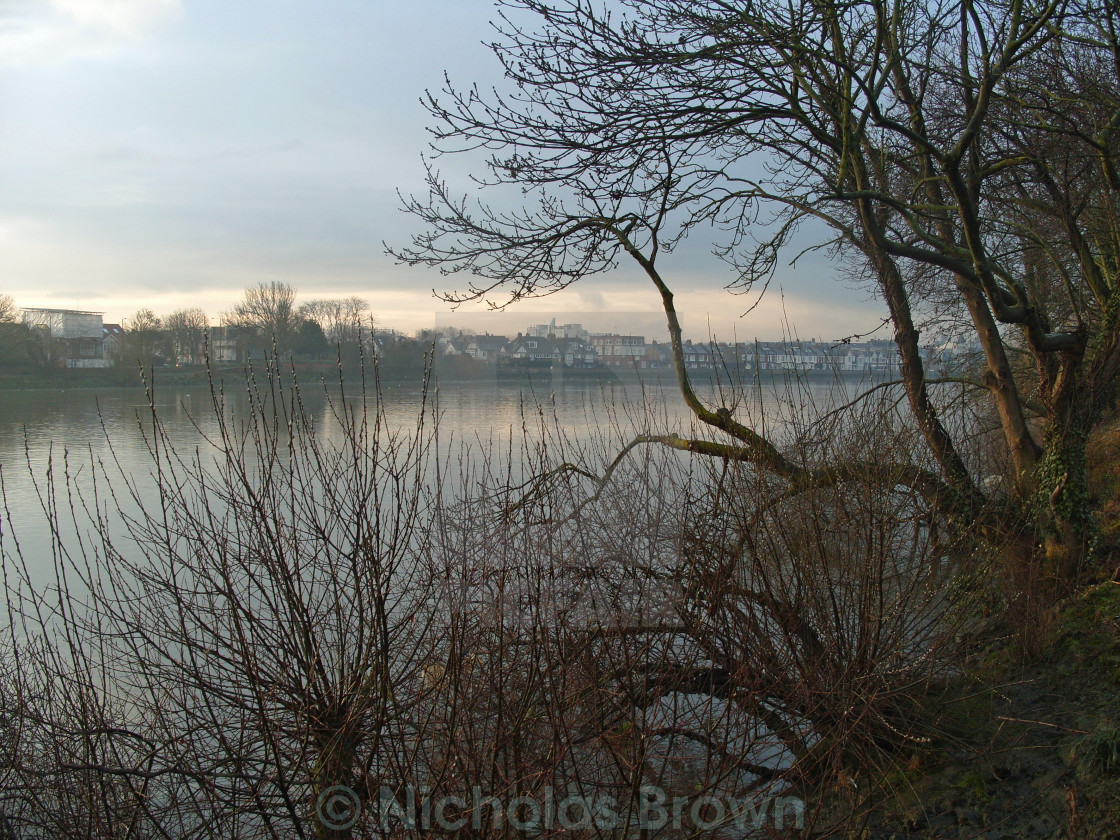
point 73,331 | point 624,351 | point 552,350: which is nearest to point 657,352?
point 624,351

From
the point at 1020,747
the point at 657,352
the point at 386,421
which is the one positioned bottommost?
the point at 1020,747

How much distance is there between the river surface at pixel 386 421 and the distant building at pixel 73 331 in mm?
861

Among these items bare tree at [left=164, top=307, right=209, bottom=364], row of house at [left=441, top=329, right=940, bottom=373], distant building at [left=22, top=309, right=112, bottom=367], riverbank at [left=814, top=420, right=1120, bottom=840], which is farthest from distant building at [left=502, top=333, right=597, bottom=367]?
distant building at [left=22, top=309, right=112, bottom=367]

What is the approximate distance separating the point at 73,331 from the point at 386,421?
16744 mm

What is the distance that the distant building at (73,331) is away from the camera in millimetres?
16062

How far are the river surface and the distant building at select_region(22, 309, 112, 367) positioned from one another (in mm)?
861

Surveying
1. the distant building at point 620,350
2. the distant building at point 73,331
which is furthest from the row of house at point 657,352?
the distant building at point 73,331

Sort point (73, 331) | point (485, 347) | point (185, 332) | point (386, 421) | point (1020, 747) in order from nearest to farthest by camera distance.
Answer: point (386, 421) → point (1020, 747) → point (185, 332) → point (485, 347) → point (73, 331)

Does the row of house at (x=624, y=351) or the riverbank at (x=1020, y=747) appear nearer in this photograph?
the riverbank at (x=1020, y=747)

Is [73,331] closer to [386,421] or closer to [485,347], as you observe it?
[485,347]

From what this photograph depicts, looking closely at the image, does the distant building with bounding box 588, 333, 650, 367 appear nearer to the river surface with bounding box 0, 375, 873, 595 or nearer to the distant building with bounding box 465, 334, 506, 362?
the river surface with bounding box 0, 375, 873, 595

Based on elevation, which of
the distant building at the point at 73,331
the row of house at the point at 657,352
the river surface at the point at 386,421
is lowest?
the river surface at the point at 386,421

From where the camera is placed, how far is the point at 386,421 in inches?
161

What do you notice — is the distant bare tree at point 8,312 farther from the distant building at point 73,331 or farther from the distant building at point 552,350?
the distant building at point 552,350
